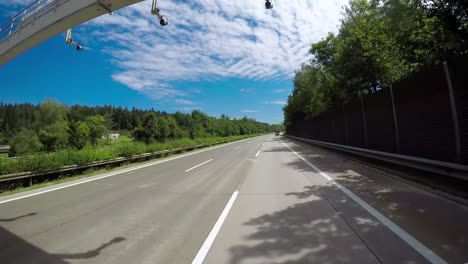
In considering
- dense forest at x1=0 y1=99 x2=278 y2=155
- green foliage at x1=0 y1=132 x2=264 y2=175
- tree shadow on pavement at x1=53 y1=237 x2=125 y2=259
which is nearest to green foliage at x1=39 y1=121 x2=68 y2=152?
dense forest at x1=0 y1=99 x2=278 y2=155

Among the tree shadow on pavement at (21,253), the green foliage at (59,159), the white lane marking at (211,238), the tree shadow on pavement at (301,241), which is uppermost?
the green foliage at (59,159)

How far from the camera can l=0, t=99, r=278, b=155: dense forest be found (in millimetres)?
67125

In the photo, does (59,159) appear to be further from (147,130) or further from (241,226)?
(147,130)

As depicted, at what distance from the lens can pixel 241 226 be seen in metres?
5.50

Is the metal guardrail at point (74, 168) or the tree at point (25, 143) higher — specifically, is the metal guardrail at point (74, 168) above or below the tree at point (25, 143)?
below

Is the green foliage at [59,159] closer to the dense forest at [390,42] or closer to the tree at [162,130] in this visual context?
the dense forest at [390,42]

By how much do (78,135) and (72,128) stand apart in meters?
2.29

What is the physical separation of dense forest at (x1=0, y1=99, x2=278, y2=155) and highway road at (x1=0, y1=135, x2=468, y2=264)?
37.9 metres

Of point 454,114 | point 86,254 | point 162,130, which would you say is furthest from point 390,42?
point 162,130

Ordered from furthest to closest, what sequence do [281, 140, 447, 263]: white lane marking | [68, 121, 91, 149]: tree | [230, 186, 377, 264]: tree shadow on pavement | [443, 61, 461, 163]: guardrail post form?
1. [68, 121, 91, 149]: tree
2. [443, 61, 461, 163]: guardrail post
3. [230, 186, 377, 264]: tree shadow on pavement
4. [281, 140, 447, 263]: white lane marking

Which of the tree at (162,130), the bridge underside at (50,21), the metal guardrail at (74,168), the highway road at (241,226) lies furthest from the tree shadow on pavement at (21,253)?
the tree at (162,130)

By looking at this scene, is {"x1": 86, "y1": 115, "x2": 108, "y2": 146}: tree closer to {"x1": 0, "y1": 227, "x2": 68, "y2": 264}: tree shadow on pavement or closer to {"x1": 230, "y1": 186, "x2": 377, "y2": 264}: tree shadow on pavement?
{"x1": 0, "y1": 227, "x2": 68, "y2": 264}: tree shadow on pavement

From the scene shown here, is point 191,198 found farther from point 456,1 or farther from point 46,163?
point 456,1

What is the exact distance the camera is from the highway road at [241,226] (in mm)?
4145
